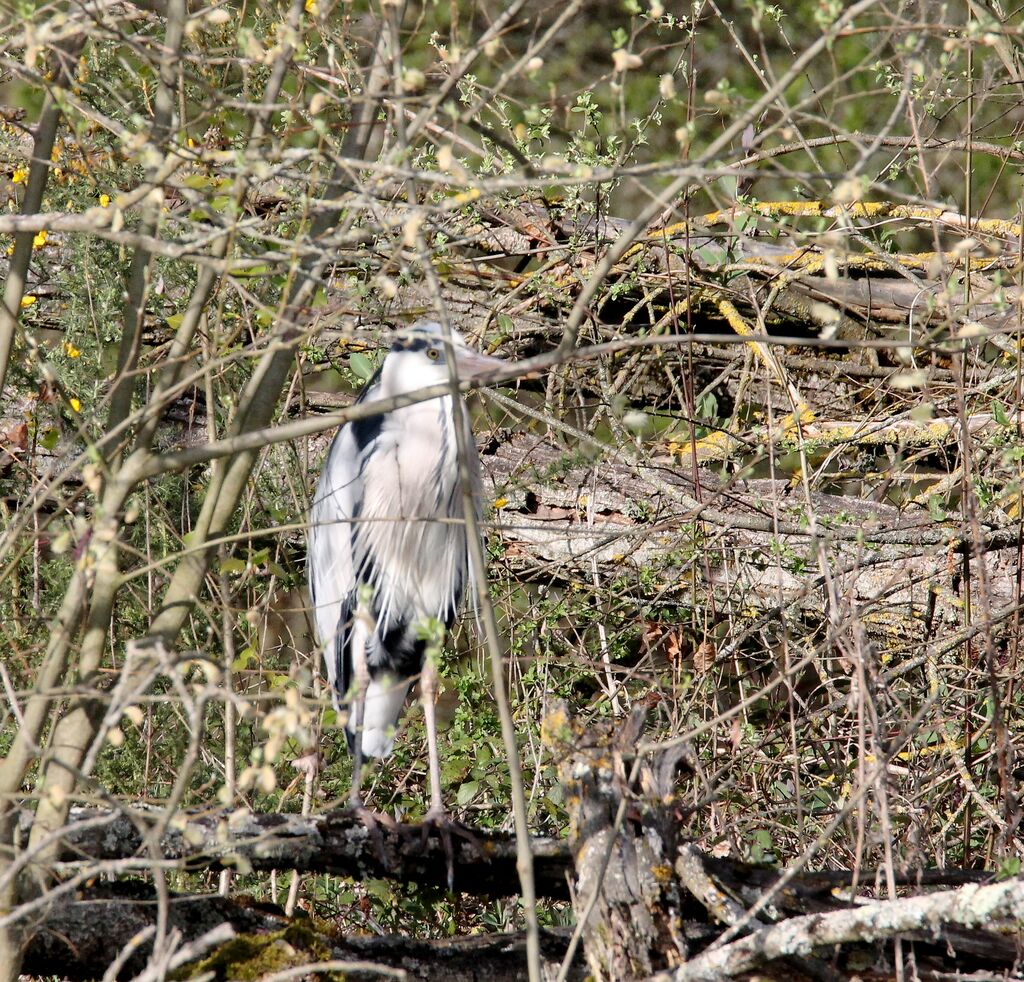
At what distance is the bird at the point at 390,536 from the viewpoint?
3.71 m

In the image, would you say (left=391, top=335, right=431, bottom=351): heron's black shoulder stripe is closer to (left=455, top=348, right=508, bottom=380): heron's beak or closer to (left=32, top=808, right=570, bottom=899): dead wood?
(left=455, top=348, right=508, bottom=380): heron's beak

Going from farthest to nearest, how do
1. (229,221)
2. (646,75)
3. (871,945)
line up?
(646,75) → (871,945) → (229,221)

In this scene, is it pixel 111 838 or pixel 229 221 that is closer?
A: pixel 229 221

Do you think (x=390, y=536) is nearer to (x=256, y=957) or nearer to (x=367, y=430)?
(x=367, y=430)

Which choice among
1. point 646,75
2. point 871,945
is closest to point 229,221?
point 871,945

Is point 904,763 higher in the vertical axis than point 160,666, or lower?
higher

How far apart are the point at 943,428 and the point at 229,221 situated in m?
2.67

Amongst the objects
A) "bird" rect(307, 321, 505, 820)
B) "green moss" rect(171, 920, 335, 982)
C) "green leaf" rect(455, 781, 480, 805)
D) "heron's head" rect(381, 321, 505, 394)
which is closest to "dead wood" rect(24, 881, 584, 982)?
"green moss" rect(171, 920, 335, 982)

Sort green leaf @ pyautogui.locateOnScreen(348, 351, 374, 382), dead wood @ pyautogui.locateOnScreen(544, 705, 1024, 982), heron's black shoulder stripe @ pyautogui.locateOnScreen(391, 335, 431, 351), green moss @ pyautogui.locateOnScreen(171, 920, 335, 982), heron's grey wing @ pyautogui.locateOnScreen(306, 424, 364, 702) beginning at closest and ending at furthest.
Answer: dead wood @ pyautogui.locateOnScreen(544, 705, 1024, 982) → green moss @ pyautogui.locateOnScreen(171, 920, 335, 982) → heron's black shoulder stripe @ pyautogui.locateOnScreen(391, 335, 431, 351) → heron's grey wing @ pyautogui.locateOnScreen(306, 424, 364, 702) → green leaf @ pyautogui.locateOnScreen(348, 351, 374, 382)

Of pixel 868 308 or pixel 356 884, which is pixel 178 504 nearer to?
pixel 356 884

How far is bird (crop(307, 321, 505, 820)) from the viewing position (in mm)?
3705

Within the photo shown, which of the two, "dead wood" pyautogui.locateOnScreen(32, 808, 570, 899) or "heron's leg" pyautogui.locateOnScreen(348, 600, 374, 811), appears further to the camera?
"heron's leg" pyautogui.locateOnScreen(348, 600, 374, 811)

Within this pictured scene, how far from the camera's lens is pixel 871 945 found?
2254mm

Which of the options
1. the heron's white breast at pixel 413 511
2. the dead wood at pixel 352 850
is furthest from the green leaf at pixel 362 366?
the dead wood at pixel 352 850
